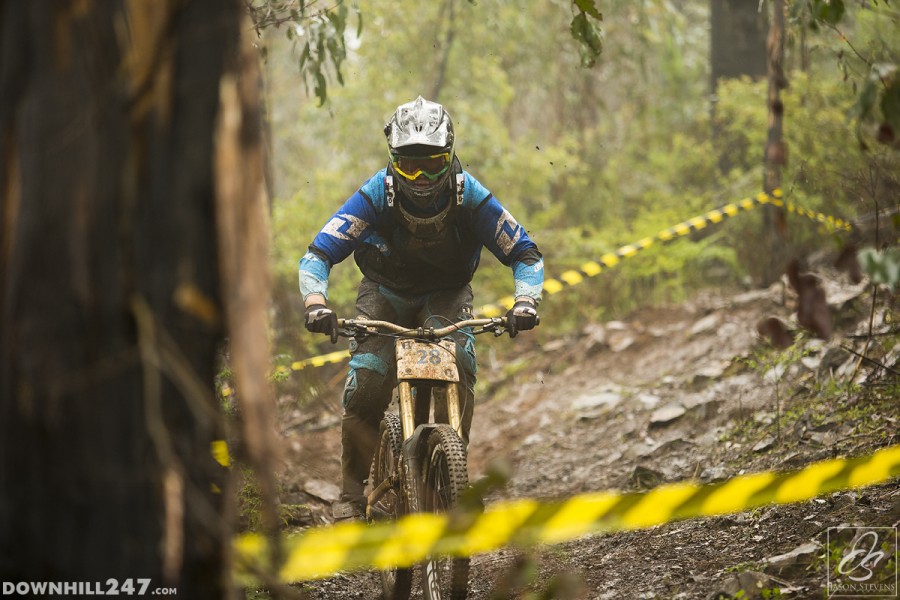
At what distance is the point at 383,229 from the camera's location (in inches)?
246

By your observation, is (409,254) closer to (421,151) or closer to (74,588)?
(421,151)

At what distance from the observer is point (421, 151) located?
5824mm

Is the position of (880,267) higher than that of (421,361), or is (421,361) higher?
(421,361)

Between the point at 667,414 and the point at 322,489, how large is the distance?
292 centimetres

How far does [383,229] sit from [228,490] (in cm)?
396

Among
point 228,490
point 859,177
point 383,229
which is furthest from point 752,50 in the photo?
point 228,490

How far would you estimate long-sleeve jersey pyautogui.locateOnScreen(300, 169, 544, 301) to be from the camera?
604cm

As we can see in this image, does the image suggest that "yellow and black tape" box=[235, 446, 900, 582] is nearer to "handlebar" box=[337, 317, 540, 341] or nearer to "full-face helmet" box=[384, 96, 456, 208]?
"handlebar" box=[337, 317, 540, 341]

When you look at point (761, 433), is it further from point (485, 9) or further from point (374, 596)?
point (485, 9)

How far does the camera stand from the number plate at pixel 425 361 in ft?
17.4

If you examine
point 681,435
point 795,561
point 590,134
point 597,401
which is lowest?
point 795,561

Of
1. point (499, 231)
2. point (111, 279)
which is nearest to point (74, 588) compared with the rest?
point (111, 279)

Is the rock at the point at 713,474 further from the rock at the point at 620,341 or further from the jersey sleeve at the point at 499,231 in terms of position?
the rock at the point at 620,341

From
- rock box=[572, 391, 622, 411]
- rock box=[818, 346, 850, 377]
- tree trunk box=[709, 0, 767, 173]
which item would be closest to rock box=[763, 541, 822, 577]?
rock box=[818, 346, 850, 377]
